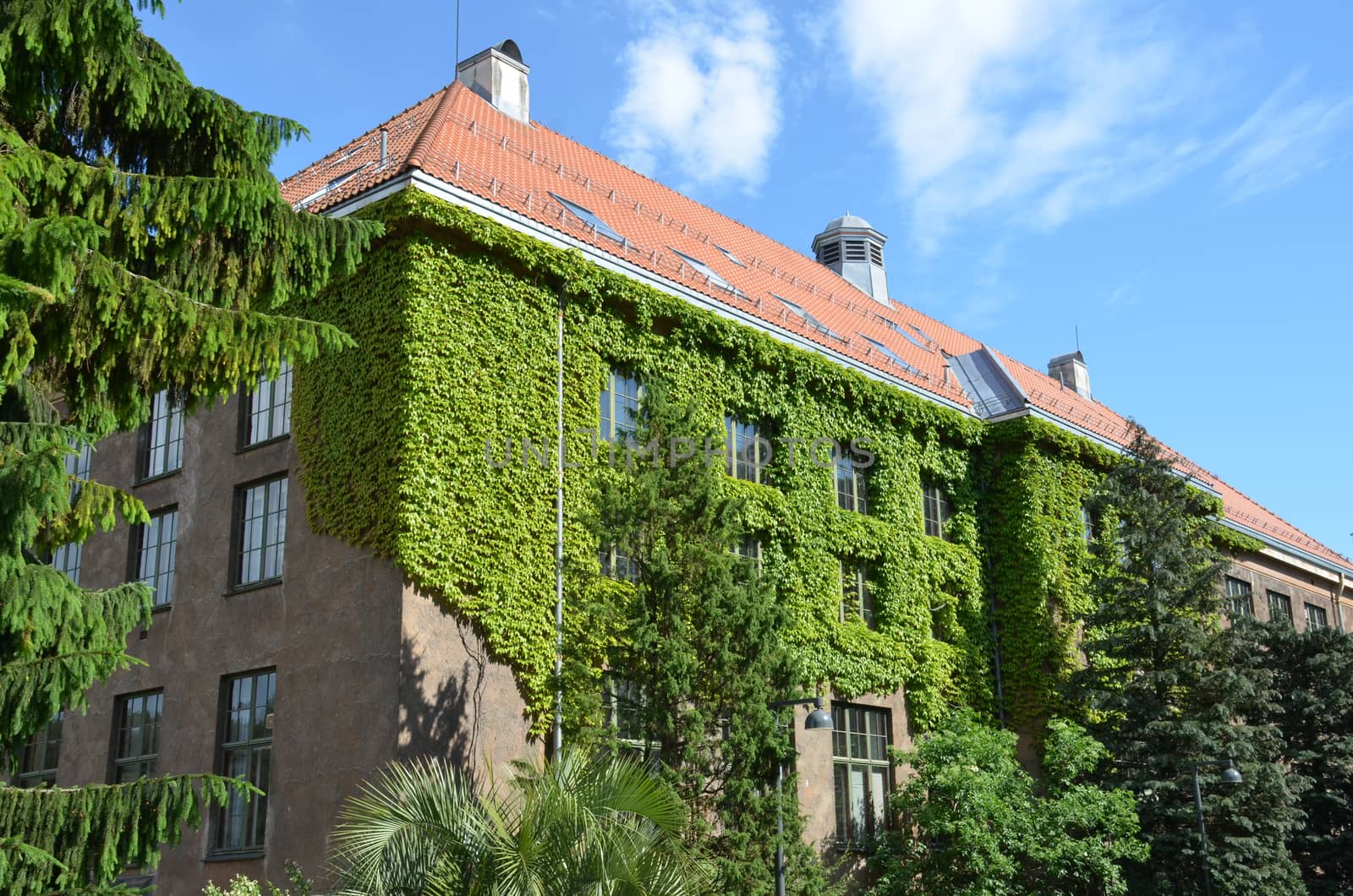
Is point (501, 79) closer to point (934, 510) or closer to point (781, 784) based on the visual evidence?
point (934, 510)

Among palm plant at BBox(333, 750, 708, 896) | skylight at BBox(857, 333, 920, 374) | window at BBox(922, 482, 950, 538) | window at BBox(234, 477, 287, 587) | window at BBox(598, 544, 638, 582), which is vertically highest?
skylight at BBox(857, 333, 920, 374)

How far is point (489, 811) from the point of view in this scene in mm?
13195

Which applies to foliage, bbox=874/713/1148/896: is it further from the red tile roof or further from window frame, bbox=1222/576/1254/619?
window frame, bbox=1222/576/1254/619

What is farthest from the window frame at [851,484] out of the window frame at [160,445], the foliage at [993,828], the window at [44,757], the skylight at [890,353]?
the window at [44,757]

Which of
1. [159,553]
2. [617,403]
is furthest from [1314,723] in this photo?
[159,553]

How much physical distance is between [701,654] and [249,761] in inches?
290

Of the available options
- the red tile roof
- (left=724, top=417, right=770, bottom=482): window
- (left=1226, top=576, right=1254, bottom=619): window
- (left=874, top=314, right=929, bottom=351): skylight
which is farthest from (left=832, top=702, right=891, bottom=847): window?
(left=1226, top=576, right=1254, bottom=619): window

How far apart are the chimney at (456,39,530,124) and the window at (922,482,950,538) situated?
466 inches

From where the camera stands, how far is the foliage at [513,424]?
745 inches

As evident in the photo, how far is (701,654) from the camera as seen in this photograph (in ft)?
58.1

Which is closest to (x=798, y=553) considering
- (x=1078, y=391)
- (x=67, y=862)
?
(x=67, y=862)

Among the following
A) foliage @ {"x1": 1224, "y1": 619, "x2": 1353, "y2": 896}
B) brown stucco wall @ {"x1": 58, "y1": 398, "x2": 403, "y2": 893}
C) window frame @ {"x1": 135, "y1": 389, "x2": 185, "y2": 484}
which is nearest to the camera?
brown stucco wall @ {"x1": 58, "y1": 398, "x2": 403, "y2": 893}

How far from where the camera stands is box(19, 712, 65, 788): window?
75.4 ft

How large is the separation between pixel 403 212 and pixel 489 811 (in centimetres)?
989
